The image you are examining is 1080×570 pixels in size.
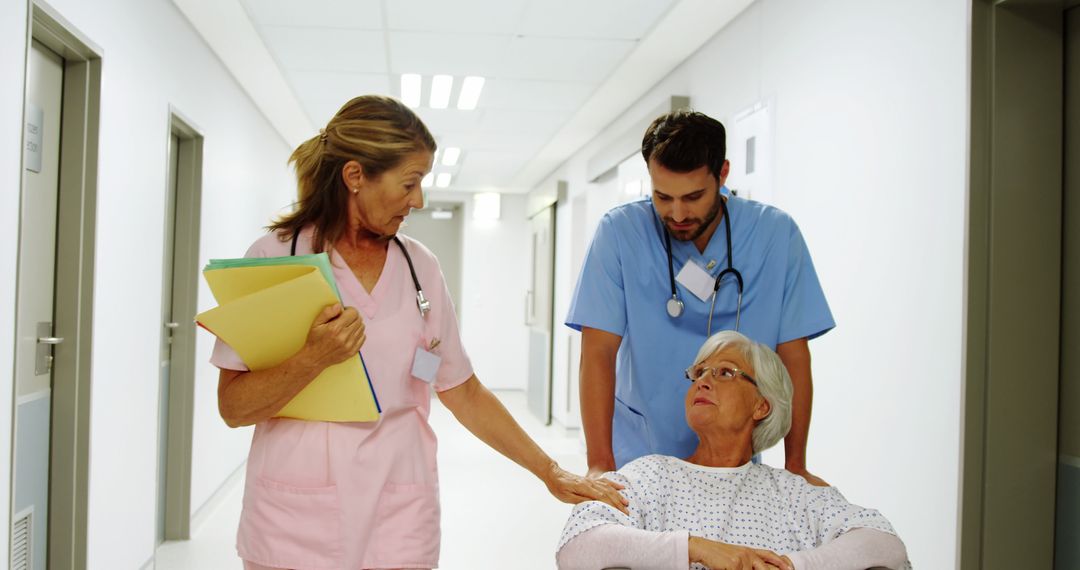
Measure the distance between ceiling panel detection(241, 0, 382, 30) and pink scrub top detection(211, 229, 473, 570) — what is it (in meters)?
2.95

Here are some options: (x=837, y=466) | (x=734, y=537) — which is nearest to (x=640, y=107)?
(x=837, y=466)

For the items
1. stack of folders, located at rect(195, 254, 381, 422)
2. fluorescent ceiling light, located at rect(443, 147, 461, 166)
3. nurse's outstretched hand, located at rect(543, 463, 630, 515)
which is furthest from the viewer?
fluorescent ceiling light, located at rect(443, 147, 461, 166)

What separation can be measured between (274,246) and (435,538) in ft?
2.04

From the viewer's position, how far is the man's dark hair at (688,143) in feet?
6.34

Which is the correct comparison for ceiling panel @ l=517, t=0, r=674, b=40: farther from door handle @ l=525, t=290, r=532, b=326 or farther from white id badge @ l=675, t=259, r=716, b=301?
door handle @ l=525, t=290, r=532, b=326

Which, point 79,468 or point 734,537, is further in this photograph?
point 79,468

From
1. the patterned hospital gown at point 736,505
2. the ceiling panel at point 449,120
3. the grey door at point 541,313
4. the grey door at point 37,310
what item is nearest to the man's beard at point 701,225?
the patterned hospital gown at point 736,505

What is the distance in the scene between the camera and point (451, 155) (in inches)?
357

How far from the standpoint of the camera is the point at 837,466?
340 centimetres

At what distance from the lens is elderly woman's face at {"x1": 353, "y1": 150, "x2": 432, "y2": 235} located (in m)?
1.65

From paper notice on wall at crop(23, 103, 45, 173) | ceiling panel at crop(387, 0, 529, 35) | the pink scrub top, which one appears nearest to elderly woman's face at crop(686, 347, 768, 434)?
the pink scrub top

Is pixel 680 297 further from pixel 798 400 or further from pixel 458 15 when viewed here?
pixel 458 15

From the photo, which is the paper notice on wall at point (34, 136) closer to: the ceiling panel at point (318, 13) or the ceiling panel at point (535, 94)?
the ceiling panel at point (318, 13)

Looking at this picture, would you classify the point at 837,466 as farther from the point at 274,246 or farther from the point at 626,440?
the point at 274,246
